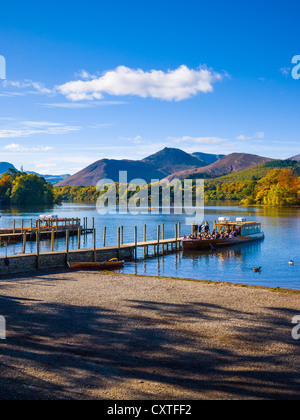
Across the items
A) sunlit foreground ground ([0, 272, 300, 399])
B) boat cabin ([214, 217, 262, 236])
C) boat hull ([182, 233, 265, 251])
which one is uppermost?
boat cabin ([214, 217, 262, 236])

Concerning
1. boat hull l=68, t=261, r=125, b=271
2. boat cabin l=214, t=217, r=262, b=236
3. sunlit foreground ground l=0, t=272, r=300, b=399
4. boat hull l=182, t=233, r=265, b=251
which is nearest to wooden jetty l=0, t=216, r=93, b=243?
boat hull l=182, t=233, r=265, b=251

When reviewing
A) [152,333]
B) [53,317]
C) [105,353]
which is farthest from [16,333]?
[152,333]

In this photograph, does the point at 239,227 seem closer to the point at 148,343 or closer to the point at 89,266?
the point at 89,266

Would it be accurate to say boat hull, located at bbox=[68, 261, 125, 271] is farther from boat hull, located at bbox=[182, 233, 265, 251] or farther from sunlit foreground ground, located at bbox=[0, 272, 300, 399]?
boat hull, located at bbox=[182, 233, 265, 251]

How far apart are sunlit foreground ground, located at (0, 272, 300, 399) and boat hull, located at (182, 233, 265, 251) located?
83.7ft

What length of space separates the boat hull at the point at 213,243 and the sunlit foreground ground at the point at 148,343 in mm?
25497

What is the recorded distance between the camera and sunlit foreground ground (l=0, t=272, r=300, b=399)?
9750 mm

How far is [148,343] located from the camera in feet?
42.4

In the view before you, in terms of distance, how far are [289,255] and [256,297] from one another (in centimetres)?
2648

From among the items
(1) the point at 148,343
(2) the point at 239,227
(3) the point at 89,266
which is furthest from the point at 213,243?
(1) the point at 148,343

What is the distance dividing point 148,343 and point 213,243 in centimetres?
3771

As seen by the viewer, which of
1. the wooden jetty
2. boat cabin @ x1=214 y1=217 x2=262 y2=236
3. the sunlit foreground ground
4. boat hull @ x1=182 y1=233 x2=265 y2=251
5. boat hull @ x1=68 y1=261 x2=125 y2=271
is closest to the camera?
the sunlit foreground ground

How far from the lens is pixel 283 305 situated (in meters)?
18.0
